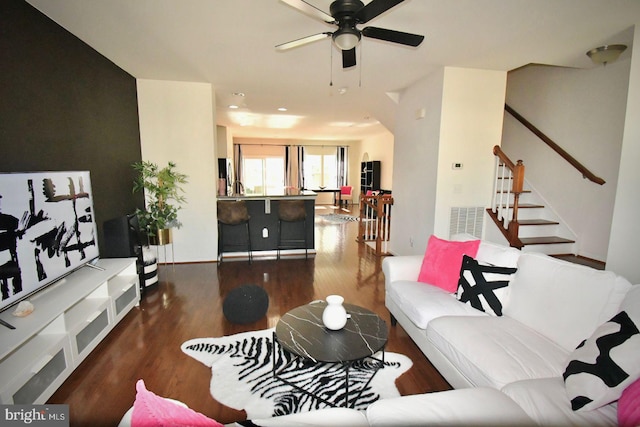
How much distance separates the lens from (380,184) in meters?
10.5

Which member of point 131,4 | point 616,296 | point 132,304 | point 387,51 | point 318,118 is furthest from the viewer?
point 318,118

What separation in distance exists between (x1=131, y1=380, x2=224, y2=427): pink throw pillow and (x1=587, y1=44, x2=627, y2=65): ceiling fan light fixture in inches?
182

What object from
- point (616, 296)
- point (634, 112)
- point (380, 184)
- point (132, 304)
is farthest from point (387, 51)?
point (380, 184)

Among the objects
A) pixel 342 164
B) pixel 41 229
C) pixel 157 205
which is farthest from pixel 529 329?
pixel 342 164

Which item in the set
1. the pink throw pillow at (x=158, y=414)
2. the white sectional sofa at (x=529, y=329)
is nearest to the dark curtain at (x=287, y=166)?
the white sectional sofa at (x=529, y=329)

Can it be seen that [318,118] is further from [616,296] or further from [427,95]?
[616,296]

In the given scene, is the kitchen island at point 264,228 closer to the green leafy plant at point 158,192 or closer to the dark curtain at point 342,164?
the green leafy plant at point 158,192

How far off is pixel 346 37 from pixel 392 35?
0.37 metres

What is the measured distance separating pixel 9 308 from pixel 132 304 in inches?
44.3

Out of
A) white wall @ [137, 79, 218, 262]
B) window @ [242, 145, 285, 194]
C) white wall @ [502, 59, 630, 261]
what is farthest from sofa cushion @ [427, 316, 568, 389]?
window @ [242, 145, 285, 194]

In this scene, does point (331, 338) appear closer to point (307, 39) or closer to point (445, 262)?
point (445, 262)

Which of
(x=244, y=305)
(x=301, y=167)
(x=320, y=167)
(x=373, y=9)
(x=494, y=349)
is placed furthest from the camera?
(x=320, y=167)

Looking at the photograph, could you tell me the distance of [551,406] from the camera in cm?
124

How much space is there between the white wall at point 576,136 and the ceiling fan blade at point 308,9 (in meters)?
4.20
